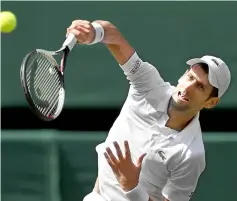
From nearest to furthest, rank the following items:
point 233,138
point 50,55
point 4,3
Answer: point 50,55
point 233,138
point 4,3

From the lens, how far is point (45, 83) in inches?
109

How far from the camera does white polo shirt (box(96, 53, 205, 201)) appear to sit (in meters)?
2.78

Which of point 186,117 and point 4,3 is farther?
point 4,3

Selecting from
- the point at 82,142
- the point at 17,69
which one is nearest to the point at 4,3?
the point at 17,69

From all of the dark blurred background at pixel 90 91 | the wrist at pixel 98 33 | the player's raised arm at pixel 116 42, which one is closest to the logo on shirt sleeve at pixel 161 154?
the player's raised arm at pixel 116 42

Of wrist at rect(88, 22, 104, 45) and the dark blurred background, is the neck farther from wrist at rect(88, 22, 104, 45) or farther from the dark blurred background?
the dark blurred background

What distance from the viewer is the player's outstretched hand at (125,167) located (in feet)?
8.47

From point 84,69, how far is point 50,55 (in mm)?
1018

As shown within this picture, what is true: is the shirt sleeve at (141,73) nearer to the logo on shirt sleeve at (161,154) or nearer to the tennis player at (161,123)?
the tennis player at (161,123)

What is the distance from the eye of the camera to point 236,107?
11.8 feet

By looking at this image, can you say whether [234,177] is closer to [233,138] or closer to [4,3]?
[233,138]

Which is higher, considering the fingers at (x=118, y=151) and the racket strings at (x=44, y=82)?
the racket strings at (x=44, y=82)

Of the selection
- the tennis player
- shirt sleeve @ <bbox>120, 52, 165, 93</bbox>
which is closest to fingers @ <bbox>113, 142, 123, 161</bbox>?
the tennis player

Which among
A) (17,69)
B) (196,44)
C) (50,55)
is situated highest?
(50,55)
